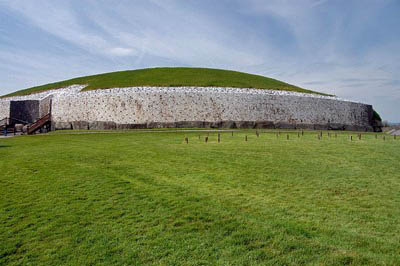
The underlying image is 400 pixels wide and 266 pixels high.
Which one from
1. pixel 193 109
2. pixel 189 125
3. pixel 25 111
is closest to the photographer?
pixel 189 125

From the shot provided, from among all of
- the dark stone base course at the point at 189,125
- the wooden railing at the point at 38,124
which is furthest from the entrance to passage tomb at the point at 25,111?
the dark stone base course at the point at 189,125

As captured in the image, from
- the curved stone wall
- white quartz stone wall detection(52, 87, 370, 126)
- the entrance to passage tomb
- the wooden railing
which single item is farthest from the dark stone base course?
the entrance to passage tomb

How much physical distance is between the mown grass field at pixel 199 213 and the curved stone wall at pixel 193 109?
22.5m

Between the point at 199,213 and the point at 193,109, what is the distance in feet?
94.1

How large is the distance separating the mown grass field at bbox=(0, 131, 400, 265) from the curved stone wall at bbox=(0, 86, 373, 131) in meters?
22.5

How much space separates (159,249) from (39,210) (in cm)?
326

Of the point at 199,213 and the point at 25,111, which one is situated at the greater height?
the point at 25,111

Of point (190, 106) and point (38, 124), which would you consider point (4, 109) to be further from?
point (190, 106)

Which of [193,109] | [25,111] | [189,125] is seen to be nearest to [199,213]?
[189,125]

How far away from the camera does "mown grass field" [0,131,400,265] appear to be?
13.7 ft

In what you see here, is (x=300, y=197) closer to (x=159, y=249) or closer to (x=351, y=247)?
(x=351, y=247)

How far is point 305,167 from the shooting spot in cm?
1017

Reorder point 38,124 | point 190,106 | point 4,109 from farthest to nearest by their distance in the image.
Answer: point 4,109, point 190,106, point 38,124

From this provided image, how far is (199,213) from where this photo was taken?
5738mm
